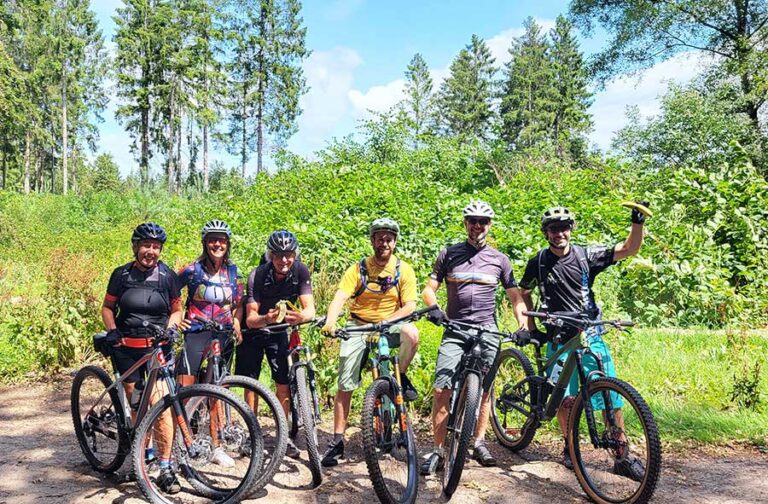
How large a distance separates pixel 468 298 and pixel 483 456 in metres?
1.39

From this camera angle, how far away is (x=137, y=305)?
4.21 meters

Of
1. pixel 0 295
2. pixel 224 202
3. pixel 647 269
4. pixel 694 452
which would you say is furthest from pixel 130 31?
pixel 694 452

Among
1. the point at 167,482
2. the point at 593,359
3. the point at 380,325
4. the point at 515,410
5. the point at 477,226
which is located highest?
the point at 477,226

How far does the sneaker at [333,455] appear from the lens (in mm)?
4656

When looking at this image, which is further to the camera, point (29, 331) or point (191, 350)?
point (29, 331)

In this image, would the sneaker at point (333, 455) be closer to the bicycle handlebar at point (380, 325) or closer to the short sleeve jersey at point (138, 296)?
the bicycle handlebar at point (380, 325)

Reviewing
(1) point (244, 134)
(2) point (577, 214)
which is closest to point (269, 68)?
(1) point (244, 134)

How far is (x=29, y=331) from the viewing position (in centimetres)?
736

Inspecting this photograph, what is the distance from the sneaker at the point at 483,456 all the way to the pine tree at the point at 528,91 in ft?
145

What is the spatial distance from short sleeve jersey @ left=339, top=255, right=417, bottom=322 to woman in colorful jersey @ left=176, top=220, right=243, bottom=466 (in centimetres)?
100

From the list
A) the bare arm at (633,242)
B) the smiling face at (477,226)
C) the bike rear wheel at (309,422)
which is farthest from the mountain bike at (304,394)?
the bare arm at (633,242)

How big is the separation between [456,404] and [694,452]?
253cm

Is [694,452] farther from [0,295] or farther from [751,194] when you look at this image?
[0,295]

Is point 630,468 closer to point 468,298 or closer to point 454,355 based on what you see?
point 454,355
